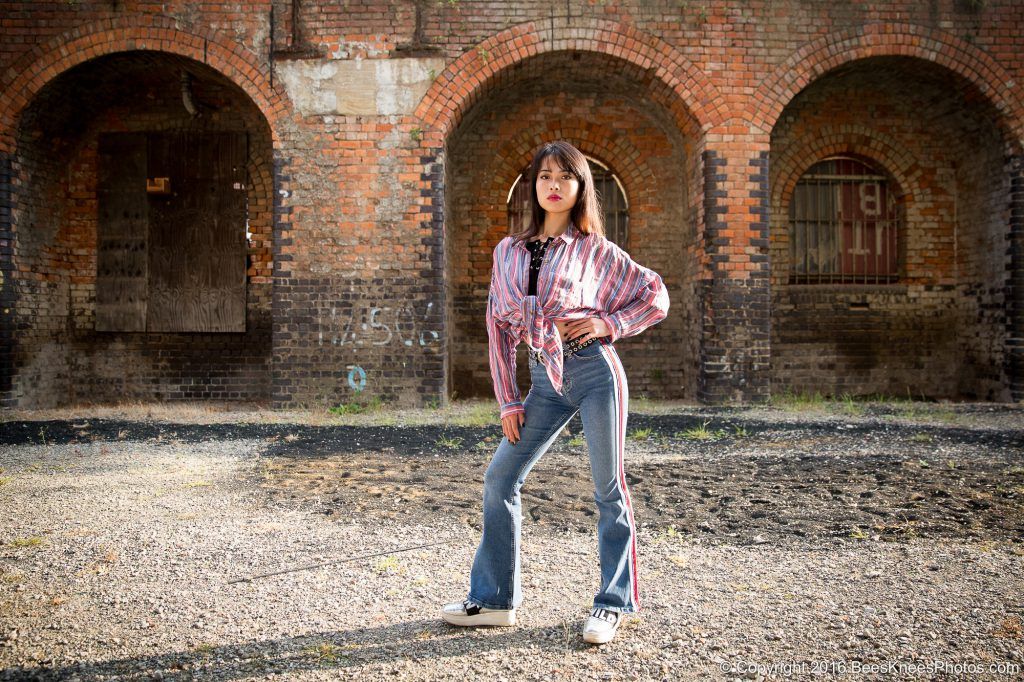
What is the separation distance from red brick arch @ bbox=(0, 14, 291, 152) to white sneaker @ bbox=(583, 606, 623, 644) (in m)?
7.16

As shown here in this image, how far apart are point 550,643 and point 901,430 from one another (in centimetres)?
552

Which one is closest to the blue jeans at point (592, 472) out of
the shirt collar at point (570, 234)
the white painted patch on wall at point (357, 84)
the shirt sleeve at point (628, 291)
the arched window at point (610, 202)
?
the shirt sleeve at point (628, 291)

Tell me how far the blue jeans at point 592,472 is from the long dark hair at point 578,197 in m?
0.43

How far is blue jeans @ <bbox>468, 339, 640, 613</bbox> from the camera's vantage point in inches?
92.1

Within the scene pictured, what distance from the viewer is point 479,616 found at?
2.42 m

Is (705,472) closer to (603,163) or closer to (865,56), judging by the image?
(603,163)

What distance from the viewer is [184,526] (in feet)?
11.9

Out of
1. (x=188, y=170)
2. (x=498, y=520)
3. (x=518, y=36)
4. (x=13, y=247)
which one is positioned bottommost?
(x=498, y=520)

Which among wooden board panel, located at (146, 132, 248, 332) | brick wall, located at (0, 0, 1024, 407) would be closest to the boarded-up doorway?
wooden board panel, located at (146, 132, 248, 332)

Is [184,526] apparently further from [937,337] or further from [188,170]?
[937,337]

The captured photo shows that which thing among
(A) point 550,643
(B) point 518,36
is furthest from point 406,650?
(B) point 518,36

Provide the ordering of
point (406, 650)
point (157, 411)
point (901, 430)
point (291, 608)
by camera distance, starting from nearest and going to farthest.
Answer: point (406, 650), point (291, 608), point (901, 430), point (157, 411)

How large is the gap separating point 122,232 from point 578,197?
8.56 meters

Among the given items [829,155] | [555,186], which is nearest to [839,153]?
[829,155]
